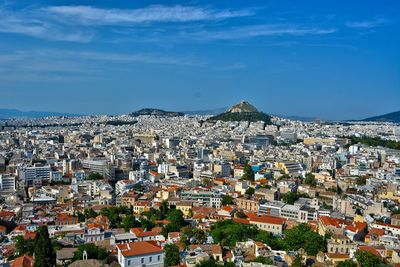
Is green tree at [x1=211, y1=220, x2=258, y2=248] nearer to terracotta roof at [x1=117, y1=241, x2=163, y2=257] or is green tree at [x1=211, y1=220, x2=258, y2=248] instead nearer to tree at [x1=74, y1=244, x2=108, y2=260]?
terracotta roof at [x1=117, y1=241, x2=163, y2=257]

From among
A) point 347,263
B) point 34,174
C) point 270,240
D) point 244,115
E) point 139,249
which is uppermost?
point 244,115

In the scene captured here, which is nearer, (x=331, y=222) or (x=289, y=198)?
(x=331, y=222)

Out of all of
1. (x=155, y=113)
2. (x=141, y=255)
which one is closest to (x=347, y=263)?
(x=141, y=255)

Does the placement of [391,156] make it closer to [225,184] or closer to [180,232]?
[225,184]

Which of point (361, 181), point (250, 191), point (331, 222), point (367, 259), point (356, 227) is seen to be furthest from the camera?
point (361, 181)

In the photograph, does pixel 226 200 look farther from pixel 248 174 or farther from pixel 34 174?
pixel 34 174

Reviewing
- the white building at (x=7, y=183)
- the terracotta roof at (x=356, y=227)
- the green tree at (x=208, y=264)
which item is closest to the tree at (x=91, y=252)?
the green tree at (x=208, y=264)
